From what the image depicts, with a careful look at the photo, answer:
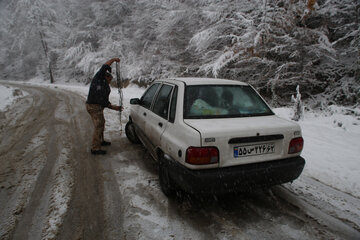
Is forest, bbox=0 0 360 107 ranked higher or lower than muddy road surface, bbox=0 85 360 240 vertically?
higher

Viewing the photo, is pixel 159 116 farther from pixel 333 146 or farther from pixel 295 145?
pixel 333 146

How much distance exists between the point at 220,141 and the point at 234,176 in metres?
0.41

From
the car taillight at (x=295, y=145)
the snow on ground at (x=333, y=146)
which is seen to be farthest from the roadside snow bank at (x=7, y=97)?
the car taillight at (x=295, y=145)

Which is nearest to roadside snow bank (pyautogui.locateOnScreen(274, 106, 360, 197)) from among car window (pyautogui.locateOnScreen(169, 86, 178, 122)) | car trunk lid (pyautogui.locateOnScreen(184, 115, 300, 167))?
car trunk lid (pyautogui.locateOnScreen(184, 115, 300, 167))

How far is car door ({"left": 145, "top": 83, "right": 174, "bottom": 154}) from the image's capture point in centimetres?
288

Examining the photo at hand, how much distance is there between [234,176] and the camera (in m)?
2.17

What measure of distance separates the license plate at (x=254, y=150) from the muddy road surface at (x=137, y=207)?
79 cm

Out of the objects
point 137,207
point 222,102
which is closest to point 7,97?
point 137,207

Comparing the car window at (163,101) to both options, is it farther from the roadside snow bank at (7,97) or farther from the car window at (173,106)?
the roadside snow bank at (7,97)

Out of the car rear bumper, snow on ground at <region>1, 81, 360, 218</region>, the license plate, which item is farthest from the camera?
snow on ground at <region>1, 81, 360, 218</region>

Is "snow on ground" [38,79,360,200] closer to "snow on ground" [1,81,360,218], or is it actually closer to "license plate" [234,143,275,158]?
"snow on ground" [1,81,360,218]

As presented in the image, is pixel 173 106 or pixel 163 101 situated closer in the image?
pixel 173 106

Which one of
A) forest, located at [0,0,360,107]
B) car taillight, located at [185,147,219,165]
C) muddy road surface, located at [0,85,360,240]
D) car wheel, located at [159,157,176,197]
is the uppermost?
forest, located at [0,0,360,107]

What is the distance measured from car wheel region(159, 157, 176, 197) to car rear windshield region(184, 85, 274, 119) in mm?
773
